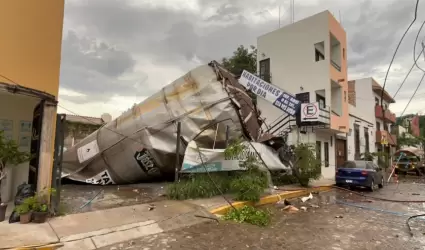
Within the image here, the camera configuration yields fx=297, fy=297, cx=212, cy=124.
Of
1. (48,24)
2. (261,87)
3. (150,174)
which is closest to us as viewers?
(48,24)

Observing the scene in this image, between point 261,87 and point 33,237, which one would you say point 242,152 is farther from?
point 261,87

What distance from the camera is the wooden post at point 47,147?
6.26 m

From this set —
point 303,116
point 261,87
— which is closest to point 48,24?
point 261,87

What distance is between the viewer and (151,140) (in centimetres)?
1099

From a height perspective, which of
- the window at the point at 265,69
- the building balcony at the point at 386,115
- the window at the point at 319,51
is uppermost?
the window at the point at 319,51

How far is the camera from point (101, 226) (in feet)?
19.5

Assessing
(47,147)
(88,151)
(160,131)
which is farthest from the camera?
(88,151)

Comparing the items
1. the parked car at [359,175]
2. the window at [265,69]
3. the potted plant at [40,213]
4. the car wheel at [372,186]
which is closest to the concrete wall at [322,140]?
the parked car at [359,175]

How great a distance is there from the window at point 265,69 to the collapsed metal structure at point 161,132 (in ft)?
34.5

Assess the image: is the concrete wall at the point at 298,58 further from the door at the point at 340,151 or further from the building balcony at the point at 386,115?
the building balcony at the point at 386,115

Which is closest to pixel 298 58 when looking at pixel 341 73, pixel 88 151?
pixel 341 73

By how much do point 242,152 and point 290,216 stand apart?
2.45m

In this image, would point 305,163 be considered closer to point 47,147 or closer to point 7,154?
point 47,147

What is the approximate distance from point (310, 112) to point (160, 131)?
9067mm
